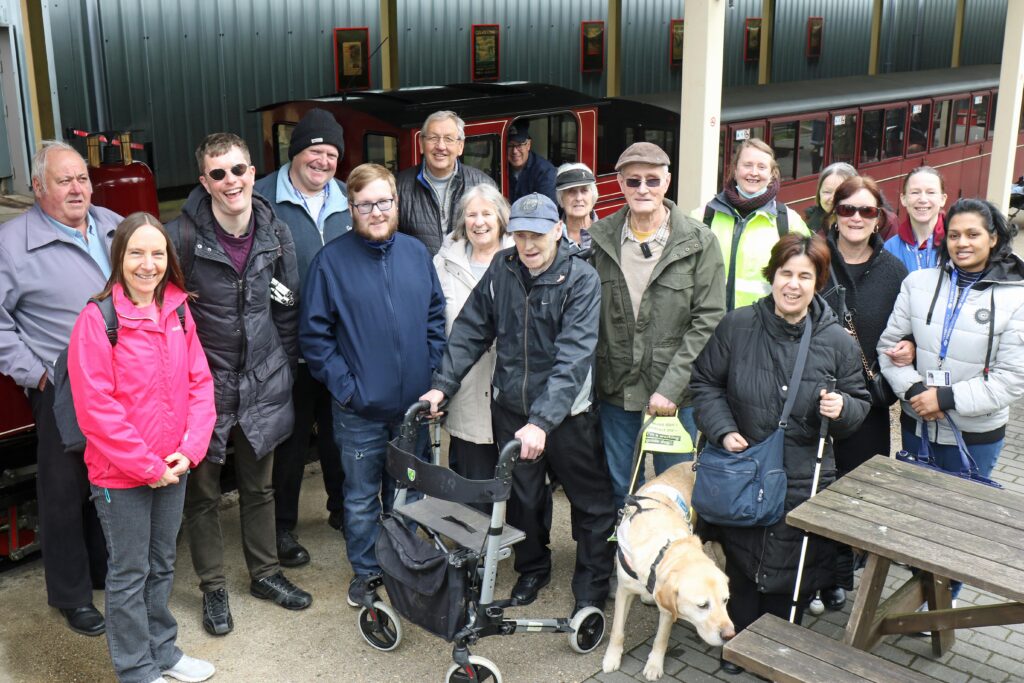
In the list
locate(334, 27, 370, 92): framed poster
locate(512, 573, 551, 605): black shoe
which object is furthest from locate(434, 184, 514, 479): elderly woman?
locate(334, 27, 370, 92): framed poster

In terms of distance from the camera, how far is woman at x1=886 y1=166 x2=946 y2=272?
476 cm

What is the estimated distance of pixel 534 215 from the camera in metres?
3.92

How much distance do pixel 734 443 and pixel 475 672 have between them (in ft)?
4.29

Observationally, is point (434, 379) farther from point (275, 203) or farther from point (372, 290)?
point (275, 203)

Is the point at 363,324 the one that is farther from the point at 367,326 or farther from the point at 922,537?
the point at 922,537

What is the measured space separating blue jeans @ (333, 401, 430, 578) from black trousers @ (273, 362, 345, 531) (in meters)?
0.40

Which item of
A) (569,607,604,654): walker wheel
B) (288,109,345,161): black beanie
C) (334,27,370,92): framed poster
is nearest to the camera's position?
(569,607,604,654): walker wheel

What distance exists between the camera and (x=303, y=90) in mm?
13070

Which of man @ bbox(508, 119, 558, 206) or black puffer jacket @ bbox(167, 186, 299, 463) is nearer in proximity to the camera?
black puffer jacket @ bbox(167, 186, 299, 463)

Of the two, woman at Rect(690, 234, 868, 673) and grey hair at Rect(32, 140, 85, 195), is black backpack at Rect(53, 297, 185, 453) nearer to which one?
grey hair at Rect(32, 140, 85, 195)

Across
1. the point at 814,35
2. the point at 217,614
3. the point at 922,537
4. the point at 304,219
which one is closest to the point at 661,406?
the point at 922,537

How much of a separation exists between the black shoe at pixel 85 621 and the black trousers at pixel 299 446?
0.95 meters

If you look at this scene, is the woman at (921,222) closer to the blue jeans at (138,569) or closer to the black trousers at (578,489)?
the black trousers at (578,489)

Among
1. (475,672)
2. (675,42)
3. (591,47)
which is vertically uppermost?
(675,42)
